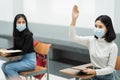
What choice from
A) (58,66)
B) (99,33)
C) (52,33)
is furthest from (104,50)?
(52,33)

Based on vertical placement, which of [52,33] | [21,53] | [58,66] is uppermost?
[52,33]

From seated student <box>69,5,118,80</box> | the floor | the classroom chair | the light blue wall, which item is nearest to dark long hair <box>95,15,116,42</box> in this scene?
seated student <box>69,5,118,80</box>

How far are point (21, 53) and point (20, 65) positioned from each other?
0.58 ft

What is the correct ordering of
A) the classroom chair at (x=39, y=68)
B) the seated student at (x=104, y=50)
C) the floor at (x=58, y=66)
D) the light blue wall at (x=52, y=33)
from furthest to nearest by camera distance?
the light blue wall at (x=52, y=33)
the floor at (x=58, y=66)
the classroom chair at (x=39, y=68)
the seated student at (x=104, y=50)

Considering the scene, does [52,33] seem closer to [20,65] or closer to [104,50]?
[20,65]

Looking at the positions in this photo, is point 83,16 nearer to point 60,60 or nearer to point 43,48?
point 60,60

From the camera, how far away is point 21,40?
3.76 metres

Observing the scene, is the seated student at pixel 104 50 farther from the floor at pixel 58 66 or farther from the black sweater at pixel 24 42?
the floor at pixel 58 66

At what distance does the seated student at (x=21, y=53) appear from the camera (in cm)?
363

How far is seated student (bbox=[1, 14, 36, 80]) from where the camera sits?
3629 mm

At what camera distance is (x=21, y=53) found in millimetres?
3684

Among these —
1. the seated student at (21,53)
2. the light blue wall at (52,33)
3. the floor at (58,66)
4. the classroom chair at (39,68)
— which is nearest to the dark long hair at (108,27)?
the classroom chair at (39,68)

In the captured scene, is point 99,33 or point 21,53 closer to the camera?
point 99,33

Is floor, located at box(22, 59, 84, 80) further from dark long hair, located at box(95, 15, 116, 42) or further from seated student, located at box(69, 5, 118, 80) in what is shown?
dark long hair, located at box(95, 15, 116, 42)
